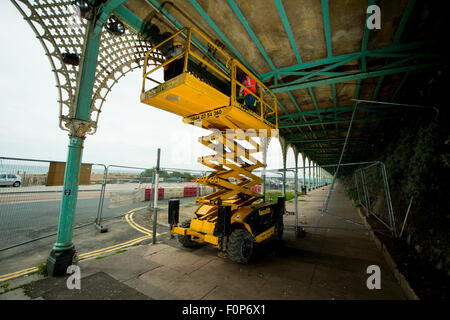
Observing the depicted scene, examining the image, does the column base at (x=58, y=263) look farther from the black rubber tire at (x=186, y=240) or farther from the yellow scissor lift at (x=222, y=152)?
the black rubber tire at (x=186, y=240)

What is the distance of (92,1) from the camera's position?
3.84 m

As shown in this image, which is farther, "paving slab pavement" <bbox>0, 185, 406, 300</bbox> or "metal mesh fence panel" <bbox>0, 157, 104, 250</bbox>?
"metal mesh fence panel" <bbox>0, 157, 104, 250</bbox>

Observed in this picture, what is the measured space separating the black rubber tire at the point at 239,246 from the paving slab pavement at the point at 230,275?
21 centimetres

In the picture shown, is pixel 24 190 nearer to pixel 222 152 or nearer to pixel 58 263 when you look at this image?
pixel 58 263

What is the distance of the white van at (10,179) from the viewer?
4496 mm

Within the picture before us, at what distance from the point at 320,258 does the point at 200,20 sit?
23.3ft

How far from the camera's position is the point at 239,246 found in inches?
150

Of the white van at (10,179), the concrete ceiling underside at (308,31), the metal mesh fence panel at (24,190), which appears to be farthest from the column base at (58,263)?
the concrete ceiling underside at (308,31)

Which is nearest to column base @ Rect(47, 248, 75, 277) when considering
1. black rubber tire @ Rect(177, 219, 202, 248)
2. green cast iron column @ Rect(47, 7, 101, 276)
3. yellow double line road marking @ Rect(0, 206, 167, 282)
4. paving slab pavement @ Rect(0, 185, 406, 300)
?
green cast iron column @ Rect(47, 7, 101, 276)

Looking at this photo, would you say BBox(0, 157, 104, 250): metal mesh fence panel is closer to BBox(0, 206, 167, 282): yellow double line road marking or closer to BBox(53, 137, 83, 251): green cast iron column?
BBox(0, 206, 167, 282): yellow double line road marking

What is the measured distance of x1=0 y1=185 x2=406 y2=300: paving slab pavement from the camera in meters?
2.90

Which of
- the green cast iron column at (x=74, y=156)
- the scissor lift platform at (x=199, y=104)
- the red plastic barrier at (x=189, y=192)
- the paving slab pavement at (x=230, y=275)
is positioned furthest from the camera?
the red plastic barrier at (x=189, y=192)

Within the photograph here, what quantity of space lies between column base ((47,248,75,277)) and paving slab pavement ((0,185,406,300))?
169 millimetres
